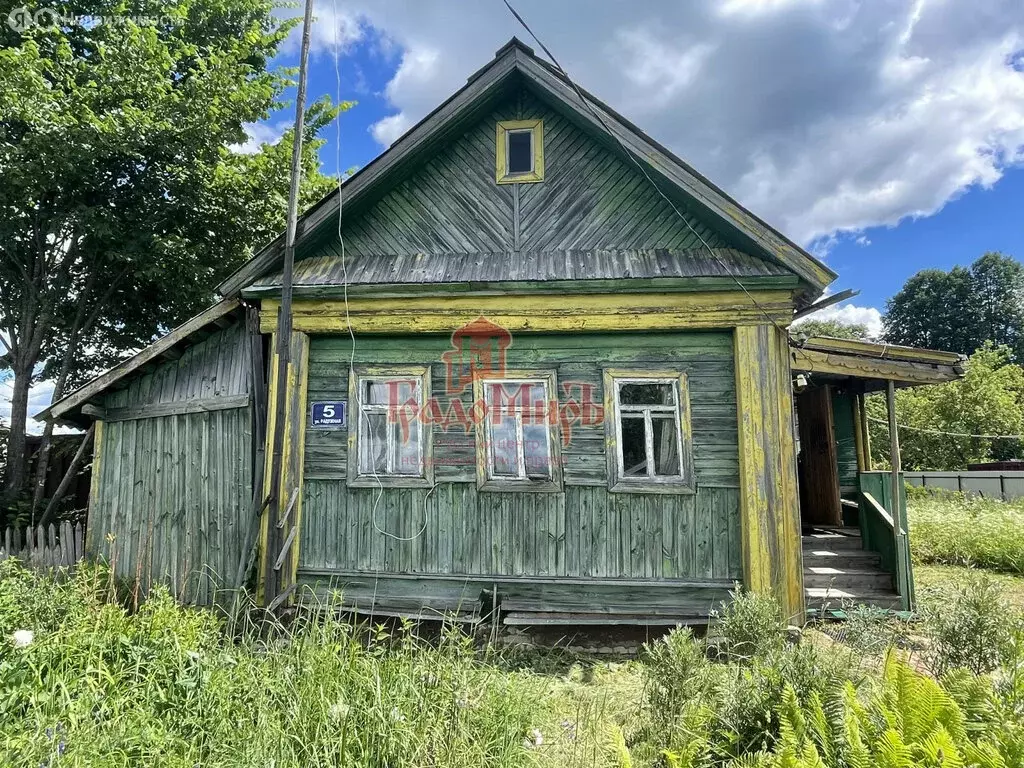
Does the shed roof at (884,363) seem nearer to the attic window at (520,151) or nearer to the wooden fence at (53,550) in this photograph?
the attic window at (520,151)

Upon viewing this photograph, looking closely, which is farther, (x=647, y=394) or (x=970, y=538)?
(x=970, y=538)

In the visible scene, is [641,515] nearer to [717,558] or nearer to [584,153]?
[717,558]

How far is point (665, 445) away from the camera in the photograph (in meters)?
6.08

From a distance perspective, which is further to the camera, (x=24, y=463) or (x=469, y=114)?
(x=24, y=463)

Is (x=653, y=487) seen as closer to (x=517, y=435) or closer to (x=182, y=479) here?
(x=517, y=435)

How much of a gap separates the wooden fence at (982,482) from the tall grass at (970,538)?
5283 millimetres

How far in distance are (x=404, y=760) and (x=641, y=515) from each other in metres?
3.75

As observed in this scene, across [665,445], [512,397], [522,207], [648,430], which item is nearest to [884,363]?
[665,445]

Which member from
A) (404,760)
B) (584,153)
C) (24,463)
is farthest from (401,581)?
(24,463)

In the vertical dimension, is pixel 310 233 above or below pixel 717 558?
above

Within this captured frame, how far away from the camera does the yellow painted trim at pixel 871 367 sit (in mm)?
6453

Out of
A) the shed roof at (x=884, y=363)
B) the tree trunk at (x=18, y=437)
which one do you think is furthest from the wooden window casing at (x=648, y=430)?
the tree trunk at (x=18, y=437)

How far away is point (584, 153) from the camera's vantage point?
6715mm

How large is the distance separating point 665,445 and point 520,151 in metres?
4.07
